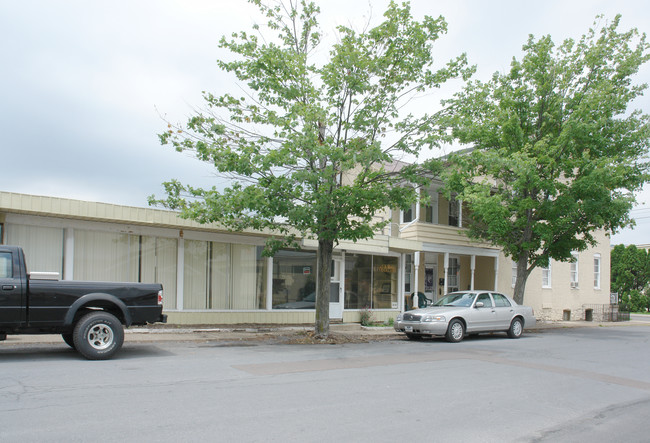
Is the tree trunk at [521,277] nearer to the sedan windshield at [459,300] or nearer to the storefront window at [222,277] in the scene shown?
the sedan windshield at [459,300]

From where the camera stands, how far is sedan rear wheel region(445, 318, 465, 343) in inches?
598

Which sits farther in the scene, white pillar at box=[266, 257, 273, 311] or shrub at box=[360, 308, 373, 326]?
shrub at box=[360, 308, 373, 326]

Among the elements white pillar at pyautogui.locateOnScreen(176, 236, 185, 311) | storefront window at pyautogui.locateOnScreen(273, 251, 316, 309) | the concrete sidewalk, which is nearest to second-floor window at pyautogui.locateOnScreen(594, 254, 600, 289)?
the concrete sidewalk

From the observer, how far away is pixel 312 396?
7.40m

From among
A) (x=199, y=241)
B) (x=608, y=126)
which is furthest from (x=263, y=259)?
(x=608, y=126)

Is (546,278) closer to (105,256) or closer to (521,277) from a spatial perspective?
(521,277)

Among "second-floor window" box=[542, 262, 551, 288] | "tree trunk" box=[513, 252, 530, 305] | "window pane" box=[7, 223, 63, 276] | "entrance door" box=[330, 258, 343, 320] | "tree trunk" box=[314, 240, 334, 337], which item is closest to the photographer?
"window pane" box=[7, 223, 63, 276]

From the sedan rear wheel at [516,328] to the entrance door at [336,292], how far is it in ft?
19.1

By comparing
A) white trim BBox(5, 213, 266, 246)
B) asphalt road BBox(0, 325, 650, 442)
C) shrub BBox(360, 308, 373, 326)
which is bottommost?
shrub BBox(360, 308, 373, 326)

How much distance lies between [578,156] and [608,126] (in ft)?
5.33

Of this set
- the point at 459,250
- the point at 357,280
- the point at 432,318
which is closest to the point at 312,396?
the point at 432,318

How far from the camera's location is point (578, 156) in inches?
768

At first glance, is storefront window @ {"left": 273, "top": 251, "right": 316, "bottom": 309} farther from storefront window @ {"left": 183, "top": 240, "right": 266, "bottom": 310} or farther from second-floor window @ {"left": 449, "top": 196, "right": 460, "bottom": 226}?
second-floor window @ {"left": 449, "top": 196, "right": 460, "bottom": 226}

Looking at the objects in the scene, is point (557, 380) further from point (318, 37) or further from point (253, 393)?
point (318, 37)
